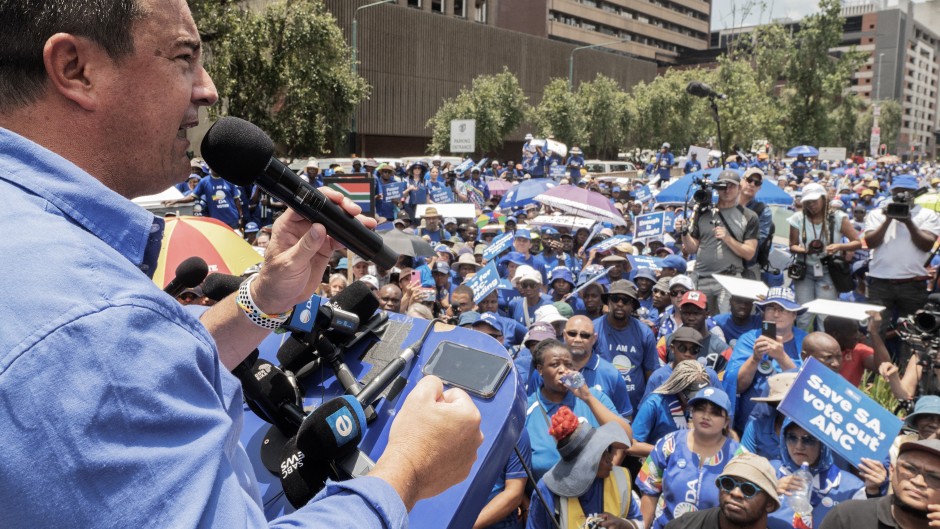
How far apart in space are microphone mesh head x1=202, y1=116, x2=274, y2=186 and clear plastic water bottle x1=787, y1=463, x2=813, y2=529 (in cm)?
362

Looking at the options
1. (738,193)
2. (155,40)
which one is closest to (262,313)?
(155,40)

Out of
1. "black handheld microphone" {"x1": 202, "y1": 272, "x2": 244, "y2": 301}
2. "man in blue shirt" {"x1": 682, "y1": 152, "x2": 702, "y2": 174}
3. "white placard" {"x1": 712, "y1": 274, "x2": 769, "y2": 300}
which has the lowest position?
"white placard" {"x1": 712, "y1": 274, "x2": 769, "y2": 300}

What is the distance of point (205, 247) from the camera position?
543 centimetres

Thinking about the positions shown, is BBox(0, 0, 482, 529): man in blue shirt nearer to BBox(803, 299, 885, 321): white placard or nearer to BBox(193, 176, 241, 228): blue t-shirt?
BBox(803, 299, 885, 321): white placard

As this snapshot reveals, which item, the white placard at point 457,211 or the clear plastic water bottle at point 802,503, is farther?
the white placard at point 457,211

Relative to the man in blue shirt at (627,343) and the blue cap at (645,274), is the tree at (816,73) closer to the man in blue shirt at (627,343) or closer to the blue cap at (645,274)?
the blue cap at (645,274)

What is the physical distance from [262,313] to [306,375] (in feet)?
1.27

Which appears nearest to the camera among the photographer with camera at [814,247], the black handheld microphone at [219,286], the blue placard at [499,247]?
the black handheld microphone at [219,286]

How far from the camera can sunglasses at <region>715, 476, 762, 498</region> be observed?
3.76 metres

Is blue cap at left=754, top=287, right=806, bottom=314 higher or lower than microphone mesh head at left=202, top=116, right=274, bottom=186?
lower

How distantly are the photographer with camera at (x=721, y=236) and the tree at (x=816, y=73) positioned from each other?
31.1m

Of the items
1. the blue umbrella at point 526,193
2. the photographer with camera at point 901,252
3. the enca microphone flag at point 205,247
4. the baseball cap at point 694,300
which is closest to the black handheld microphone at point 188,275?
the enca microphone flag at point 205,247

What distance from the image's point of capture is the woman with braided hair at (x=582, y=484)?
402cm

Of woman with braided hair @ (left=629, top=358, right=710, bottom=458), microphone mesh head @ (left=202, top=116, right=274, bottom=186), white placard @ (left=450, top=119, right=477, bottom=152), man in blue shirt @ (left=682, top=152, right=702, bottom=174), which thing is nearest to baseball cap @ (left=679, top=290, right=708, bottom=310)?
woman with braided hair @ (left=629, top=358, right=710, bottom=458)
